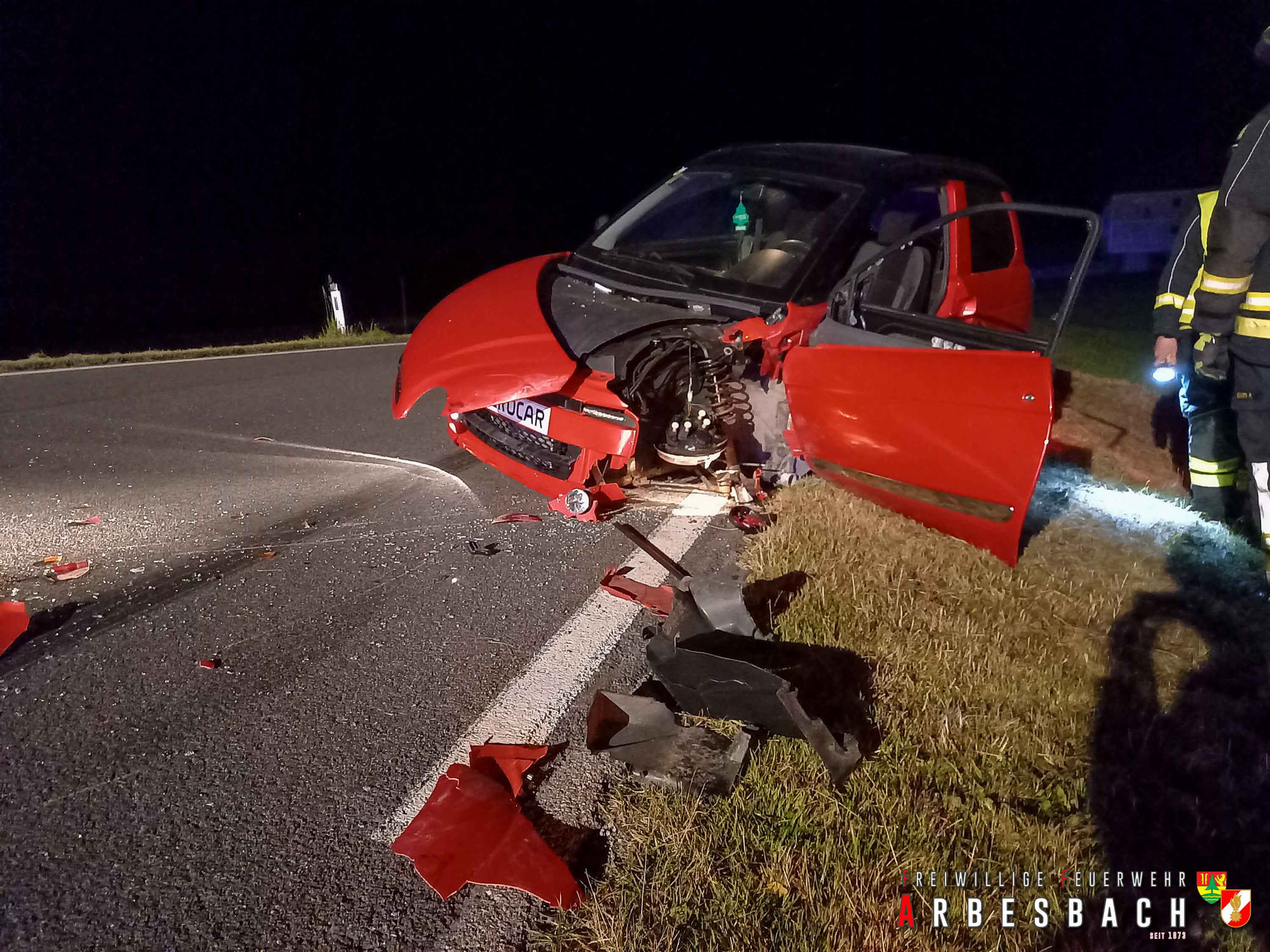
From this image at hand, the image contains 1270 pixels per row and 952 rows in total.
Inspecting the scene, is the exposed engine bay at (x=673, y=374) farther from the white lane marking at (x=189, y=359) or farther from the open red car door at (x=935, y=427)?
the white lane marking at (x=189, y=359)

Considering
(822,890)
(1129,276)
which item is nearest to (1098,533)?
(822,890)

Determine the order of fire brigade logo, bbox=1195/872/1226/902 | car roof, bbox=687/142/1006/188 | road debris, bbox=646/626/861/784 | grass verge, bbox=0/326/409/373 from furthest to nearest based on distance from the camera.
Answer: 1. grass verge, bbox=0/326/409/373
2. car roof, bbox=687/142/1006/188
3. road debris, bbox=646/626/861/784
4. fire brigade logo, bbox=1195/872/1226/902

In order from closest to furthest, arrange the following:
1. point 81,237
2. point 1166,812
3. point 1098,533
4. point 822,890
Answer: point 822,890, point 1166,812, point 1098,533, point 81,237

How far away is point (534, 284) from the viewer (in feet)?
14.2

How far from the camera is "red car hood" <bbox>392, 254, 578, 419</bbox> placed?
11.2 ft

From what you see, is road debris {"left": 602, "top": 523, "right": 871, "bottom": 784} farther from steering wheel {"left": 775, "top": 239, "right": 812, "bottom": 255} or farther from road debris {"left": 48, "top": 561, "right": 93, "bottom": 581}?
road debris {"left": 48, "top": 561, "right": 93, "bottom": 581}

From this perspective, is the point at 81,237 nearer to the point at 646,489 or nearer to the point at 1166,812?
the point at 646,489

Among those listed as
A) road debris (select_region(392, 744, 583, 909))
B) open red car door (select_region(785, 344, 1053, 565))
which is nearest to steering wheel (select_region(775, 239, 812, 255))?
open red car door (select_region(785, 344, 1053, 565))

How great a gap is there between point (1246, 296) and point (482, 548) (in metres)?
3.18

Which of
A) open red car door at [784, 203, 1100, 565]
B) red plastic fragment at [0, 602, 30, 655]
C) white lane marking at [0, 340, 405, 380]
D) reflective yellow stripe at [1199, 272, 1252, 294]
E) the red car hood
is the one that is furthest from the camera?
white lane marking at [0, 340, 405, 380]

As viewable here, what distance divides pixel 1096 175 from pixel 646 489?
3951 cm

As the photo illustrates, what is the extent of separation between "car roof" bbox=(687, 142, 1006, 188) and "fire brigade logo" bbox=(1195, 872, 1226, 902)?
344 centimetres

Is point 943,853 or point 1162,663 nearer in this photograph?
point 943,853

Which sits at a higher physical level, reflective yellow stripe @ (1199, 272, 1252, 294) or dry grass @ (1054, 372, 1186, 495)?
reflective yellow stripe @ (1199, 272, 1252, 294)
